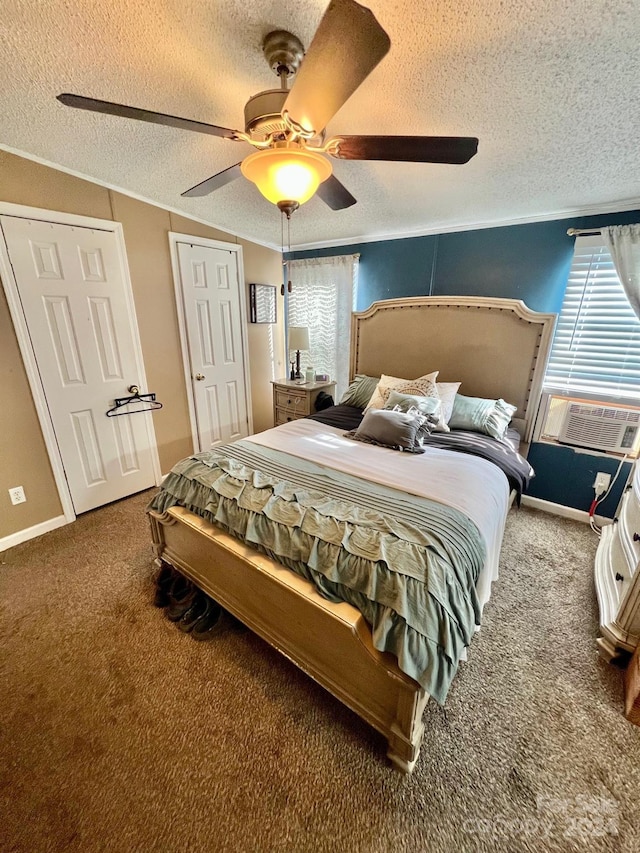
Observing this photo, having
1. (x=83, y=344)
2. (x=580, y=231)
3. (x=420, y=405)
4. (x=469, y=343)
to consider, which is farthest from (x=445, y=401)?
(x=83, y=344)

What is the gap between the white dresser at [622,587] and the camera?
148 cm

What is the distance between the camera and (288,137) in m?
1.14

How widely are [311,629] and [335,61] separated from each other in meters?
1.81

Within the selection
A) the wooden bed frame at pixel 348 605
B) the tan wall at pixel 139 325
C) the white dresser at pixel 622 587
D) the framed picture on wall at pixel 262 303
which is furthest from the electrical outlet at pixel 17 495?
the white dresser at pixel 622 587

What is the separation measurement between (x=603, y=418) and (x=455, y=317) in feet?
4.31

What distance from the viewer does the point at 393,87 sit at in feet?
4.16

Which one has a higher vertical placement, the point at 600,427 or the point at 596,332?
the point at 596,332

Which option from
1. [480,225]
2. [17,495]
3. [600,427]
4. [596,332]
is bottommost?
[17,495]

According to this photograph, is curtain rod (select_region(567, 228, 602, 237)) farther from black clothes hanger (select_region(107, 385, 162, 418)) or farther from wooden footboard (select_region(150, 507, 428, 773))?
black clothes hanger (select_region(107, 385, 162, 418))

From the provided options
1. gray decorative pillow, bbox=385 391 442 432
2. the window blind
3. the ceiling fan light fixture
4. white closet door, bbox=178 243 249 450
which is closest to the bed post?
gray decorative pillow, bbox=385 391 442 432

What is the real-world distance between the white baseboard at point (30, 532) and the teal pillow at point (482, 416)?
308cm

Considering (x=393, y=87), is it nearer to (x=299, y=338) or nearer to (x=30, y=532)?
(x=299, y=338)

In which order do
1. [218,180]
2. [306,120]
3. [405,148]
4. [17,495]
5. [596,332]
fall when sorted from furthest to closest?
1. [596,332]
2. [17,495]
3. [218,180]
4. [405,148]
5. [306,120]

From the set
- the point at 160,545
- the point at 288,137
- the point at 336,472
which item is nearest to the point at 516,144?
the point at 288,137
